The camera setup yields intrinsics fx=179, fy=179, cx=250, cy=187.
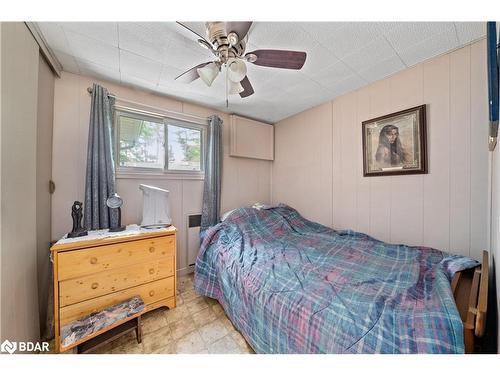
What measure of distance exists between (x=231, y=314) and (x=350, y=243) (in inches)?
49.2

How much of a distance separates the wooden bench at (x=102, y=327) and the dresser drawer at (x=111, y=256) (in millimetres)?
300

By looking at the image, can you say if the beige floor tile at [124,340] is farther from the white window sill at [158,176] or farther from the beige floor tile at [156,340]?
the white window sill at [158,176]

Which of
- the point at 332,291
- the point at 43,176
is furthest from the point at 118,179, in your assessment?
the point at 332,291

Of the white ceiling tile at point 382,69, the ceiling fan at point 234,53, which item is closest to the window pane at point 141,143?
the ceiling fan at point 234,53

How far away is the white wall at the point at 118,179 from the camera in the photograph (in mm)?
1687

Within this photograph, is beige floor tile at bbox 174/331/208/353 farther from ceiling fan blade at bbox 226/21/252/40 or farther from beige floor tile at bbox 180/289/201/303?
ceiling fan blade at bbox 226/21/252/40

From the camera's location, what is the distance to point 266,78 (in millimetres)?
1853

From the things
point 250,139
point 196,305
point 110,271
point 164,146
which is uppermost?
point 250,139

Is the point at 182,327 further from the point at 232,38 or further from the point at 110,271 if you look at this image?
the point at 232,38

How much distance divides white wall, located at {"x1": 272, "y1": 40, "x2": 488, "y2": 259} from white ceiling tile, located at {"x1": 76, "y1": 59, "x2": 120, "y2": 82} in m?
2.35

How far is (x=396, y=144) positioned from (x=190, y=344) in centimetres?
250

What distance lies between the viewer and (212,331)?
1.41 m
